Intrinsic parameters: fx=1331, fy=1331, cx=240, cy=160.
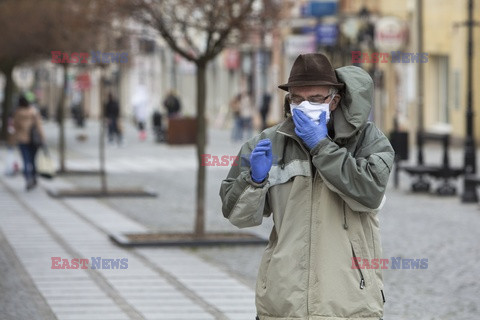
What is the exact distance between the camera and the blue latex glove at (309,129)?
17.0 ft

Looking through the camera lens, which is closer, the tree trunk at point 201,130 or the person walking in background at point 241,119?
the tree trunk at point 201,130

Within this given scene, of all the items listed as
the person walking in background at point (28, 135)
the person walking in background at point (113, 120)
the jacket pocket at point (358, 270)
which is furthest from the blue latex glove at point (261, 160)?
the person walking in background at point (113, 120)

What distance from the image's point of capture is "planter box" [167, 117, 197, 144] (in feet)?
136

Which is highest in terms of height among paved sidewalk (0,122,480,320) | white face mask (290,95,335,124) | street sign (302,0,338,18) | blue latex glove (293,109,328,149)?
street sign (302,0,338,18)

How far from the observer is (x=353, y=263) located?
5.29 meters

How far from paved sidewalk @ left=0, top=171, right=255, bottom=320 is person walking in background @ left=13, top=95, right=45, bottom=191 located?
5.20 m

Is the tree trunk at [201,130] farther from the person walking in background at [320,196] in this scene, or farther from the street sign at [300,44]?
the street sign at [300,44]

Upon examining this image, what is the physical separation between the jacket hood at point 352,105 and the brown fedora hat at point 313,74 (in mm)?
44

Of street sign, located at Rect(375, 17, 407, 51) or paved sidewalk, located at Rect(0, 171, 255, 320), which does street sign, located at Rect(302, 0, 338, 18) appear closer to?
Answer: street sign, located at Rect(375, 17, 407, 51)

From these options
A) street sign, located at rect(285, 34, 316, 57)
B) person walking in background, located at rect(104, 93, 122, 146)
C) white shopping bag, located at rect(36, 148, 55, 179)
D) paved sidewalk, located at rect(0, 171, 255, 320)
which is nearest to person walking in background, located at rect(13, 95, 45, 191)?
white shopping bag, located at rect(36, 148, 55, 179)

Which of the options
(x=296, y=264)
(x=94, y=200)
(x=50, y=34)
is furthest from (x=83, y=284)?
(x=50, y=34)

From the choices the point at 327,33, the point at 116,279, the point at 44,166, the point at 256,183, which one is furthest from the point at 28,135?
the point at 327,33

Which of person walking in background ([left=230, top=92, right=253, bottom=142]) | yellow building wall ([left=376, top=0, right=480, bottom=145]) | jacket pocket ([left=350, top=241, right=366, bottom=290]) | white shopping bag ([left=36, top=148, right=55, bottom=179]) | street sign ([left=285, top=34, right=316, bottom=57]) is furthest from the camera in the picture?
street sign ([left=285, top=34, right=316, bottom=57])

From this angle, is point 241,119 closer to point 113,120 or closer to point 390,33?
point 113,120
